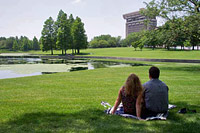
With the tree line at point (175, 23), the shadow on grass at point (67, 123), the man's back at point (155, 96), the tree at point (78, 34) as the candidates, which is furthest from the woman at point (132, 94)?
the tree at point (78, 34)

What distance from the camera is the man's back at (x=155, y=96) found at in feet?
17.8

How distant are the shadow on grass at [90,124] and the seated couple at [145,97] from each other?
1.21ft

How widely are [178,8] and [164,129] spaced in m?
18.1

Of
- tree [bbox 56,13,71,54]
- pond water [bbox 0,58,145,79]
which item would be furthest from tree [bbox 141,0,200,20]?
tree [bbox 56,13,71,54]

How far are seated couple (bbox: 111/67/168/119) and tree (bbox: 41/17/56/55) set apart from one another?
7322 cm

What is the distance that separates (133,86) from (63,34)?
67.7 meters

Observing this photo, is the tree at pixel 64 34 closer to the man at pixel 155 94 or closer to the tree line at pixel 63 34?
the tree line at pixel 63 34

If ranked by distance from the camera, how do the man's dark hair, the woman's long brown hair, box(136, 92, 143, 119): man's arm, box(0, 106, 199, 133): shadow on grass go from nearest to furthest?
1. box(0, 106, 199, 133): shadow on grass
2. the woman's long brown hair
3. box(136, 92, 143, 119): man's arm
4. the man's dark hair

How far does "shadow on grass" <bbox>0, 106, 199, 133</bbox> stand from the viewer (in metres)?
4.69

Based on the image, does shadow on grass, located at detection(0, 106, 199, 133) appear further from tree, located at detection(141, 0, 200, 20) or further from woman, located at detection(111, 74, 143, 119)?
tree, located at detection(141, 0, 200, 20)

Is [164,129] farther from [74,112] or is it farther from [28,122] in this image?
[28,122]

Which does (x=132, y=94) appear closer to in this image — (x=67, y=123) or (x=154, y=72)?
(x=154, y=72)

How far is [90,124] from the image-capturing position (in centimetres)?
506

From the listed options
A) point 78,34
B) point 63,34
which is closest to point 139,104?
point 63,34
